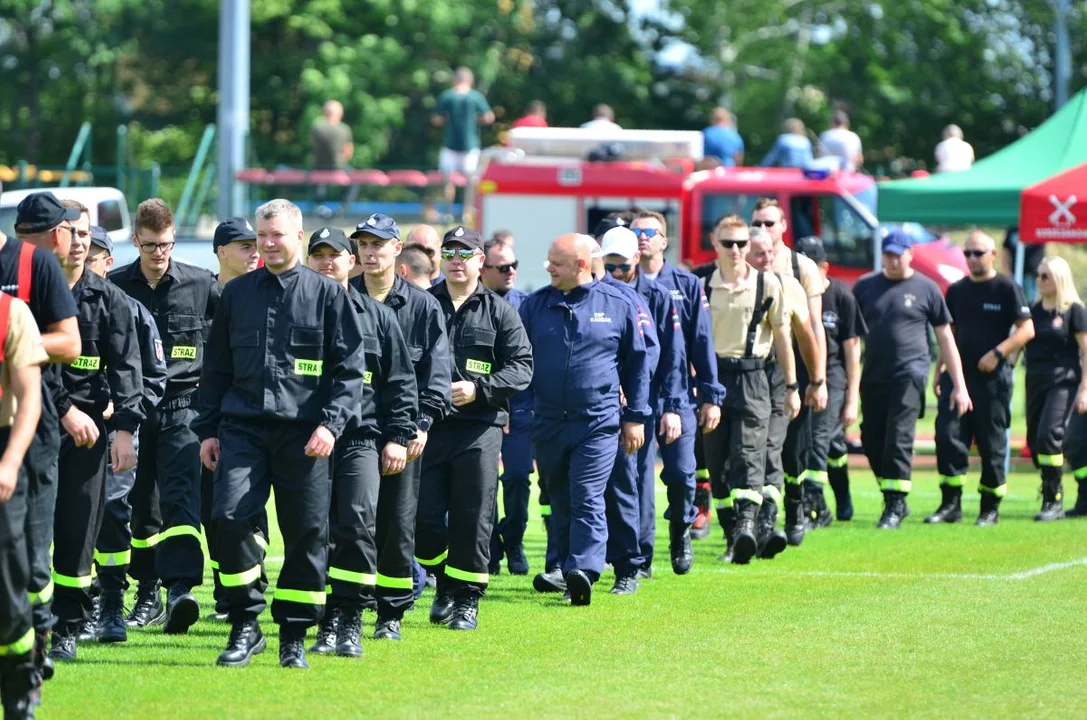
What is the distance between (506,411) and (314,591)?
210cm

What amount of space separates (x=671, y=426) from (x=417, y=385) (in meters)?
2.37

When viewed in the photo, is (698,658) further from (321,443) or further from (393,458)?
(321,443)

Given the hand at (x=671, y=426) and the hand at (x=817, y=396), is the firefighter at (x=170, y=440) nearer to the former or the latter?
the hand at (x=671, y=426)

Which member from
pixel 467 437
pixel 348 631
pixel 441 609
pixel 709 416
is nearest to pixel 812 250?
pixel 709 416

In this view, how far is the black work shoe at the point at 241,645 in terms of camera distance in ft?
28.3

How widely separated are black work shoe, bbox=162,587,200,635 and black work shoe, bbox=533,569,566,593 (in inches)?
88.8

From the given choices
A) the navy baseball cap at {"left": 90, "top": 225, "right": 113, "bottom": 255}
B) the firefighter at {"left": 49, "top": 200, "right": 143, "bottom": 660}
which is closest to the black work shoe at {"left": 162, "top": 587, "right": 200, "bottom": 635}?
the firefighter at {"left": 49, "top": 200, "right": 143, "bottom": 660}

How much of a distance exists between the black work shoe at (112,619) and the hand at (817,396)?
217 inches

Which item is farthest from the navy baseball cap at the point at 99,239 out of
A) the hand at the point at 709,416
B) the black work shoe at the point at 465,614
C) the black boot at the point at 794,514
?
the black boot at the point at 794,514

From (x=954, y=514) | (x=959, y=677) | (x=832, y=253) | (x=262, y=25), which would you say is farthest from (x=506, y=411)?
(x=262, y=25)

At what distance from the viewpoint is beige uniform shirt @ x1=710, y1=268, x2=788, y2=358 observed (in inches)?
494

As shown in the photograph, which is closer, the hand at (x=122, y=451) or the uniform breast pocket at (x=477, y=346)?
the hand at (x=122, y=451)

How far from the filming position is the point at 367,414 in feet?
29.3

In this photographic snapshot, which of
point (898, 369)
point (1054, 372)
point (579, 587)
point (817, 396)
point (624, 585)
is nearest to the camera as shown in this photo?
point (579, 587)
